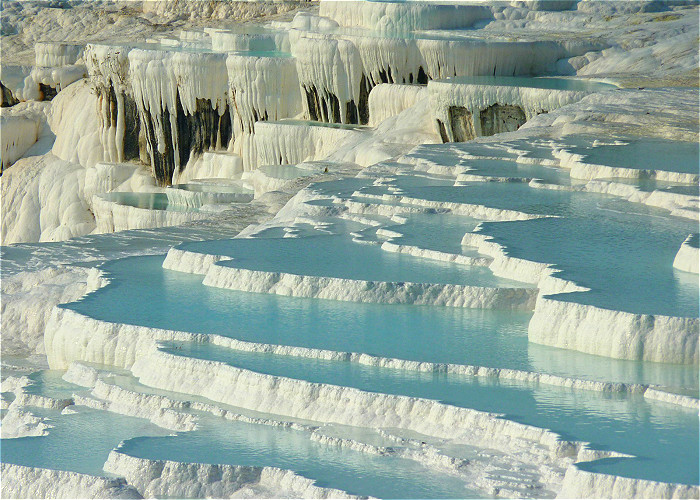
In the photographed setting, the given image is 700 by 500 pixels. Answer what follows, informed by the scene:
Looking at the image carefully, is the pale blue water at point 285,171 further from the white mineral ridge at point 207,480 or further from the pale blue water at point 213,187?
the white mineral ridge at point 207,480

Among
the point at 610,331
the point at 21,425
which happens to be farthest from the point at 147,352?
the point at 610,331

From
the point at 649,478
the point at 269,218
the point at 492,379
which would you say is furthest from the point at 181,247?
the point at 649,478

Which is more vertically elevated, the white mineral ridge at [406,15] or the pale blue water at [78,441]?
the white mineral ridge at [406,15]

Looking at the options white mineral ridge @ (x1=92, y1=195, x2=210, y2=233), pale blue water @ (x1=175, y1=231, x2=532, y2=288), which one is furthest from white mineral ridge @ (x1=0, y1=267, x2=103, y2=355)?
white mineral ridge @ (x1=92, y1=195, x2=210, y2=233)

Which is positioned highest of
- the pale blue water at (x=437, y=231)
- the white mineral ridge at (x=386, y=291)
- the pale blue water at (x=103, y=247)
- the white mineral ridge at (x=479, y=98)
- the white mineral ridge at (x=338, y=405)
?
the white mineral ridge at (x=479, y=98)

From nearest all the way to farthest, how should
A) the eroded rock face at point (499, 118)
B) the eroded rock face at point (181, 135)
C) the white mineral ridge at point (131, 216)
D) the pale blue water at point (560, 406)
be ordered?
the pale blue water at point (560, 406) < the eroded rock face at point (499, 118) < the white mineral ridge at point (131, 216) < the eroded rock face at point (181, 135)

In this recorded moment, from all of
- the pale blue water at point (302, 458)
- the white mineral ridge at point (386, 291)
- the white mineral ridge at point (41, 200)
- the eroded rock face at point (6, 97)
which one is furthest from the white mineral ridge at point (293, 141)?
the pale blue water at point (302, 458)
